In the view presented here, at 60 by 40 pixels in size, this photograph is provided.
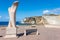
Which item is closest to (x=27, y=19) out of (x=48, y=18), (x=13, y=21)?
(x=48, y=18)

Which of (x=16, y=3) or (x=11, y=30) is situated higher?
(x=16, y=3)

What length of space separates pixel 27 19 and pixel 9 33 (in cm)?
8801

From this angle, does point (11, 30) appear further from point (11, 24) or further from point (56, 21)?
point (56, 21)

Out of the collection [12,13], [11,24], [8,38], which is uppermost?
[12,13]

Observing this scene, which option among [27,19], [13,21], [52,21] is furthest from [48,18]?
[27,19]

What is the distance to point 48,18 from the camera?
47531 millimetres

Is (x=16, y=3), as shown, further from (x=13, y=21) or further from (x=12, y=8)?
(x=13, y=21)

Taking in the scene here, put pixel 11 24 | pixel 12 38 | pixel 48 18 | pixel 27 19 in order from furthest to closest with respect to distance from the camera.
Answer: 1. pixel 27 19
2. pixel 48 18
3. pixel 11 24
4. pixel 12 38

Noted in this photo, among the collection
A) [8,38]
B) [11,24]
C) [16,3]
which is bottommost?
[8,38]

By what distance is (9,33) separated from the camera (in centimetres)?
1263

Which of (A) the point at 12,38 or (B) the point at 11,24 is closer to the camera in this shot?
(A) the point at 12,38

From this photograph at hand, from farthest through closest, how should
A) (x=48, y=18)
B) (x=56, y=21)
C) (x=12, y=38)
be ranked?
(x=48, y=18)
(x=56, y=21)
(x=12, y=38)

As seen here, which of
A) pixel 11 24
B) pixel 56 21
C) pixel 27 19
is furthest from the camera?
pixel 27 19

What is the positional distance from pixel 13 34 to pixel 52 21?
32.6 m
